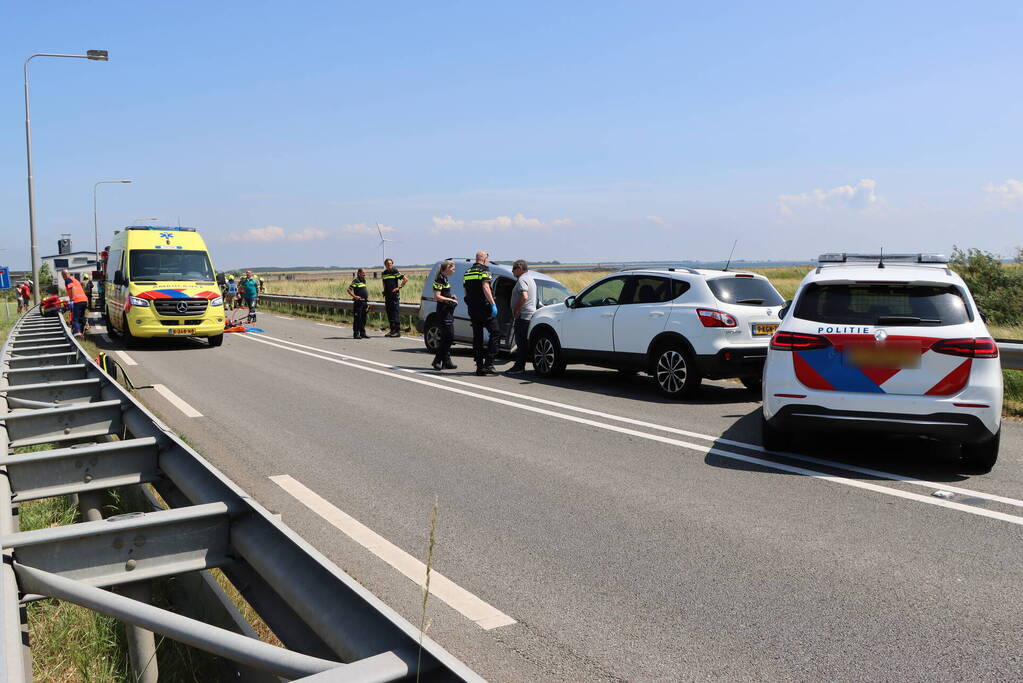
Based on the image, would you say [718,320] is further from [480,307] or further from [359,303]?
[359,303]

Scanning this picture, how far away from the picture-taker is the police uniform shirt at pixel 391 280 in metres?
20.7

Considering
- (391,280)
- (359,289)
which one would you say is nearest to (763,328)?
(391,280)

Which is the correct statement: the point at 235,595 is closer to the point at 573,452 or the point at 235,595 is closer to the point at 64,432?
the point at 64,432

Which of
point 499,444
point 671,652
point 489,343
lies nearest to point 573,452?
point 499,444

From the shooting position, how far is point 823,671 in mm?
3504

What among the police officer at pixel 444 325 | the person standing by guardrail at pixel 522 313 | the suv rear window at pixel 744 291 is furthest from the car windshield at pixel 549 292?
the suv rear window at pixel 744 291

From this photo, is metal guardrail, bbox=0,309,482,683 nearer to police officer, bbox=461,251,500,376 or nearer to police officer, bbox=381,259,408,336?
police officer, bbox=461,251,500,376

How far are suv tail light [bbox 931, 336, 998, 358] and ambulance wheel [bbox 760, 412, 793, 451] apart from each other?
1454mm

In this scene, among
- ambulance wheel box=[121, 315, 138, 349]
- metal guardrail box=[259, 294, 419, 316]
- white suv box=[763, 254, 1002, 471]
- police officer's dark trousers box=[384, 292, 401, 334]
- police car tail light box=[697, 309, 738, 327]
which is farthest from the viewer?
metal guardrail box=[259, 294, 419, 316]

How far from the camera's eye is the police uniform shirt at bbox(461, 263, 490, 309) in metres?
13.5

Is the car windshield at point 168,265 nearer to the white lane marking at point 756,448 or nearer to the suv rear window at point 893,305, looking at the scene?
the white lane marking at point 756,448

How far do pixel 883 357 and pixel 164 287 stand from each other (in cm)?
1542

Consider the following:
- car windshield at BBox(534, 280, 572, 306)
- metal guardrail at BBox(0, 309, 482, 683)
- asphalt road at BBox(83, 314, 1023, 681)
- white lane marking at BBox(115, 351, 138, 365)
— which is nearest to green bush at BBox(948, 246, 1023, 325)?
car windshield at BBox(534, 280, 572, 306)

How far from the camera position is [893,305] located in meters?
7.00
